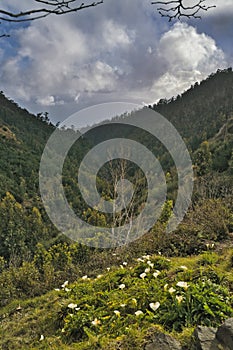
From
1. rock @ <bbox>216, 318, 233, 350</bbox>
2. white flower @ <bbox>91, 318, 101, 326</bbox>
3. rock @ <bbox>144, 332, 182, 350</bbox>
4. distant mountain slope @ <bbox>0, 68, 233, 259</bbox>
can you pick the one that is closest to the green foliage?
white flower @ <bbox>91, 318, 101, 326</bbox>

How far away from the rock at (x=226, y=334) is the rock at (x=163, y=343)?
358 mm

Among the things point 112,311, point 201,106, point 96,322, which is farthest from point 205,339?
point 201,106

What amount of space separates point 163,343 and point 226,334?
1.70 ft

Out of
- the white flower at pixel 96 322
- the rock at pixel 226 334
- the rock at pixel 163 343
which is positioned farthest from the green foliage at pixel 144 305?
the rock at pixel 226 334

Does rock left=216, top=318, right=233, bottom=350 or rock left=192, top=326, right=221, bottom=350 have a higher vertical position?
rock left=216, top=318, right=233, bottom=350

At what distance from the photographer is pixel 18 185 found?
50844 mm

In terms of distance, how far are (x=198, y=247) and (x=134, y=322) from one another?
346 cm

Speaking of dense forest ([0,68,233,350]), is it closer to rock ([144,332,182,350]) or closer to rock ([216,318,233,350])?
rock ([144,332,182,350])

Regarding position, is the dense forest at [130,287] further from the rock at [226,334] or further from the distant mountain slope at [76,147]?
the distant mountain slope at [76,147]

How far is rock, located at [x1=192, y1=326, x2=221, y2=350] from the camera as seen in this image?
2.50m

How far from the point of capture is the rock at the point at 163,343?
266cm

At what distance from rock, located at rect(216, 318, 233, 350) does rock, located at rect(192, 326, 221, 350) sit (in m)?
0.05

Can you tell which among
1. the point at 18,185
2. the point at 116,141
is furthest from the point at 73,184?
the point at 116,141

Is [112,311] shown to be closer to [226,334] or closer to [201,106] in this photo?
[226,334]
